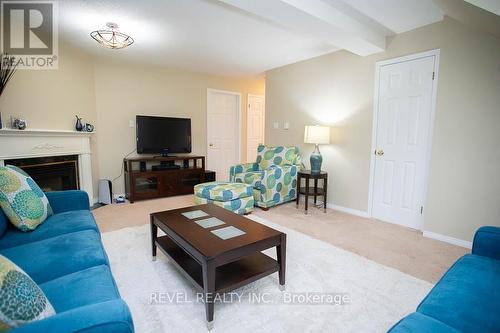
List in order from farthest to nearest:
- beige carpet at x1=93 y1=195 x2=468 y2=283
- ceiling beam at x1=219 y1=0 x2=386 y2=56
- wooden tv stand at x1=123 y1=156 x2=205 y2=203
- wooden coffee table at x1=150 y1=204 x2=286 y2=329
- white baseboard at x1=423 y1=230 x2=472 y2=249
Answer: wooden tv stand at x1=123 y1=156 x2=205 y2=203 < white baseboard at x1=423 y1=230 x2=472 y2=249 < beige carpet at x1=93 y1=195 x2=468 y2=283 < ceiling beam at x1=219 y1=0 x2=386 y2=56 < wooden coffee table at x1=150 y1=204 x2=286 y2=329

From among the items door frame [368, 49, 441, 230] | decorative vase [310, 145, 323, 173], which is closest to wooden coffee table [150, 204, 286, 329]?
decorative vase [310, 145, 323, 173]

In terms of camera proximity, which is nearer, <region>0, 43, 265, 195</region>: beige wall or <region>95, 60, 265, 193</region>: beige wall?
<region>0, 43, 265, 195</region>: beige wall

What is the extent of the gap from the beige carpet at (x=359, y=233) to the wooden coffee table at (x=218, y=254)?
1.12 meters

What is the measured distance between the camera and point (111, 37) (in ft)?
10.2

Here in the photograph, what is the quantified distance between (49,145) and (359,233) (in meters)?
3.98

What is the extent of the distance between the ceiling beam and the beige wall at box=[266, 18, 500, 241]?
0.44 metres

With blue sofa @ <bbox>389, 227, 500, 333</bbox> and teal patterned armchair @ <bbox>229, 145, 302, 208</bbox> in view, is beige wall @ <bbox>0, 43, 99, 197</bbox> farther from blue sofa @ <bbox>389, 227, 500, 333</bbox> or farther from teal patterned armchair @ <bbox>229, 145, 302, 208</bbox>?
blue sofa @ <bbox>389, 227, 500, 333</bbox>

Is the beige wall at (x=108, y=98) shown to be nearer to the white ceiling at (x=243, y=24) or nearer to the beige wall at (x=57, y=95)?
the beige wall at (x=57, y=95)

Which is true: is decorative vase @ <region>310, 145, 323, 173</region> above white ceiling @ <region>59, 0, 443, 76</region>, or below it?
below

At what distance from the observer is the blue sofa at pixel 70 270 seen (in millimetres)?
730

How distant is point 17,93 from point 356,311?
409 cm

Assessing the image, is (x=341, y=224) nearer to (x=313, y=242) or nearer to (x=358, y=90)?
(x=313, y=242)

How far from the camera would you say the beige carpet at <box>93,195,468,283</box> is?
7.54ft

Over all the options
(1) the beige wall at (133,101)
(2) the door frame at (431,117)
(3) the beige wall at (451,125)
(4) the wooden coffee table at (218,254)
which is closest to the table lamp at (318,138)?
(3) the beige wall at (451,125)
